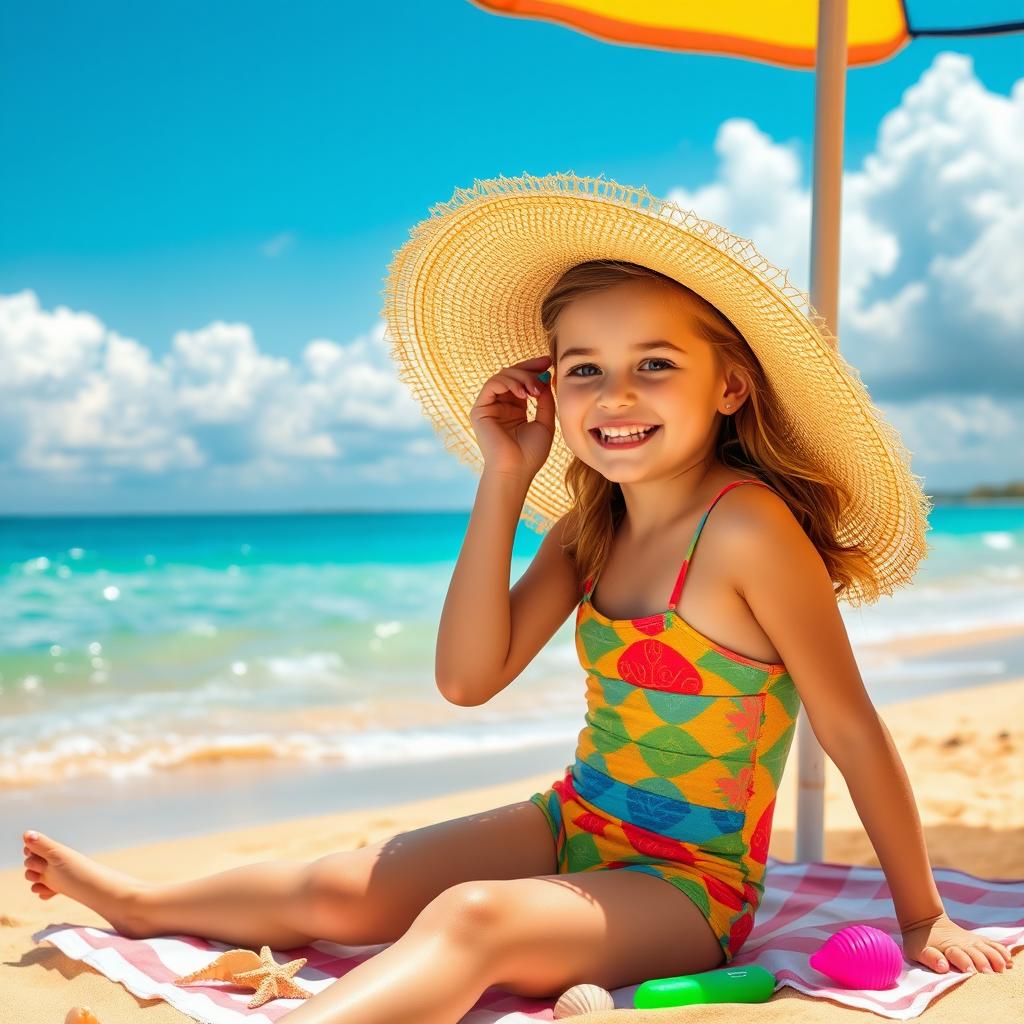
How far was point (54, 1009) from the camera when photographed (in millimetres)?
1833

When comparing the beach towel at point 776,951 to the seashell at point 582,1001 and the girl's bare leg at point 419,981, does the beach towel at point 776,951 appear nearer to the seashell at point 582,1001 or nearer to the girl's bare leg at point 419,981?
the seashell at point 582,1001

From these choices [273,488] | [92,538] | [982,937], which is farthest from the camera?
[273,488]

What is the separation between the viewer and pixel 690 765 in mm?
1938

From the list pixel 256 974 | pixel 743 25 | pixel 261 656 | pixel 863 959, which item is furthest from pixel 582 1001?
pixel 261 656

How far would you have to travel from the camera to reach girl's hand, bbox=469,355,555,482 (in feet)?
7.27

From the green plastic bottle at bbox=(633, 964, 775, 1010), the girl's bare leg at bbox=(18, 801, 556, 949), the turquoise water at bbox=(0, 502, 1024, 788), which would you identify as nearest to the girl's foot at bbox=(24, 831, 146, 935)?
the girl's bare leg at bbox=(18, 801, 556, 949)

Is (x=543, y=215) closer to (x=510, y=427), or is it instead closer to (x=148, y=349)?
(x=510, y=427)

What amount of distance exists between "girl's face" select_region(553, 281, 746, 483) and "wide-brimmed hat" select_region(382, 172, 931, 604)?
74 millimetres

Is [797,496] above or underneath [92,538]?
underneath

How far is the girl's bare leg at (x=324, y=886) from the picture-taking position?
194cm

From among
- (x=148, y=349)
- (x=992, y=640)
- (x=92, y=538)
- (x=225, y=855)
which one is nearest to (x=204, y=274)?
(x=148, y=349)

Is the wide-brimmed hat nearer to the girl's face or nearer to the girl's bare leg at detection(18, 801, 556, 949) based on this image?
the girl's face

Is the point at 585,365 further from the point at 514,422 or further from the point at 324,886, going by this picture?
the point at 324,886

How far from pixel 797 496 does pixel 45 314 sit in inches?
1272
